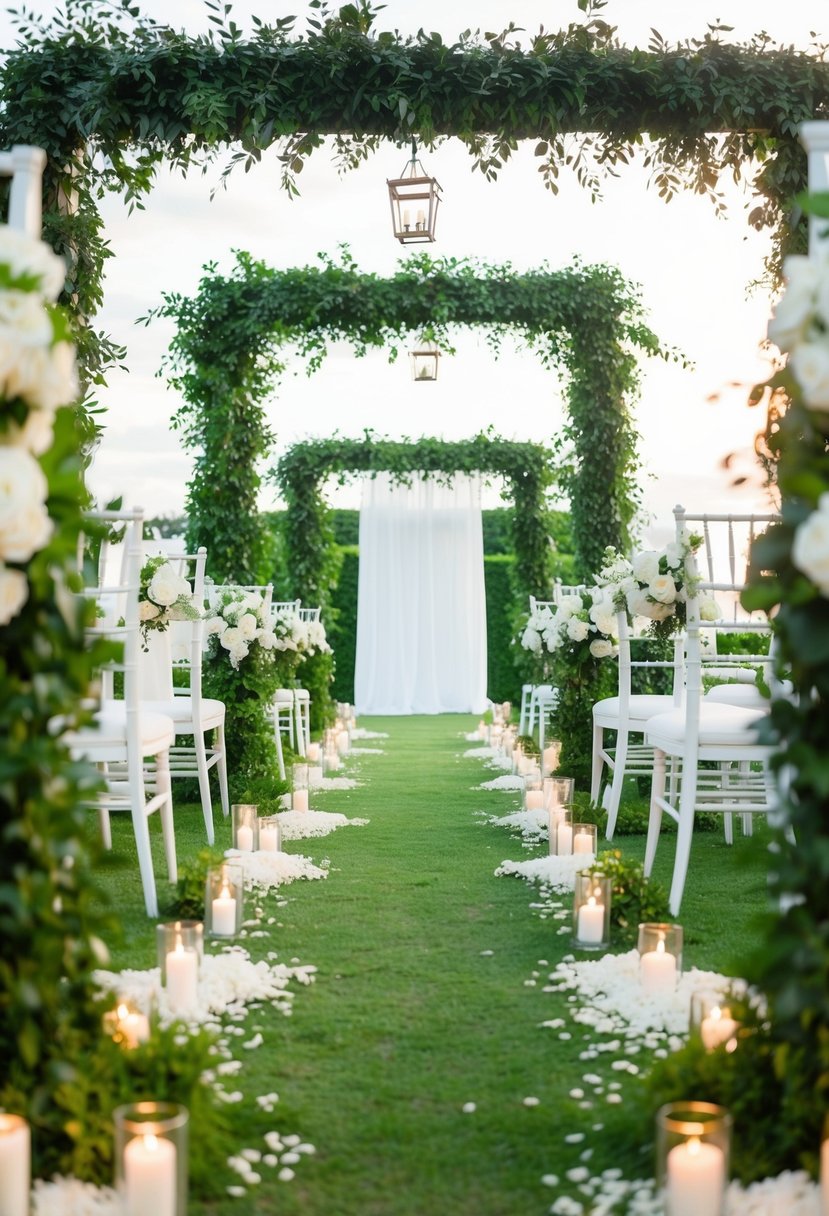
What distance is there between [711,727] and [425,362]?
5.41m

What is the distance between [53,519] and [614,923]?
86.0 inches

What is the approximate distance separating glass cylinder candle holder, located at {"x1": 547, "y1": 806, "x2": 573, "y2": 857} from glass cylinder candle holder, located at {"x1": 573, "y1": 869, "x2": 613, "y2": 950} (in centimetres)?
94

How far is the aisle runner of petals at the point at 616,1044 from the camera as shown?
5.19 ft

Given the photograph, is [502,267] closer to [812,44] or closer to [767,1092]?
[812,44]

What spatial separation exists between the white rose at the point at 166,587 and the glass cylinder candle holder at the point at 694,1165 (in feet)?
11.1

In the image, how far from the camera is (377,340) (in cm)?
802

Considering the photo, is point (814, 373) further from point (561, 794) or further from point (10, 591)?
point (561, 794)

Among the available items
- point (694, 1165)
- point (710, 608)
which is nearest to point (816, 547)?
point (694, 1165)

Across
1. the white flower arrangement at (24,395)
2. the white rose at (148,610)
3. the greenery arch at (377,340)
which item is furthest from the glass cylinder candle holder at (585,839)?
the greenery arch at (377,340)

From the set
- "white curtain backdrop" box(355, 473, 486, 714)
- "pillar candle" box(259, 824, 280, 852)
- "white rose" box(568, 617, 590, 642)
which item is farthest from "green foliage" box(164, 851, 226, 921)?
"white curtain backdrop" box(355, 473, 486, 714)

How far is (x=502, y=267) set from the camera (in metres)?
7.78

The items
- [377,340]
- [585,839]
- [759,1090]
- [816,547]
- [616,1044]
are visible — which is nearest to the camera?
[816,547]

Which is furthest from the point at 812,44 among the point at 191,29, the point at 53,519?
the point at 53,519

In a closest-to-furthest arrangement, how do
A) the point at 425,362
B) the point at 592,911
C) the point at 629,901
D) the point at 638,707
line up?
the point at 592,911, the point at 629,901, the point at 638,707, the point at 425,362
